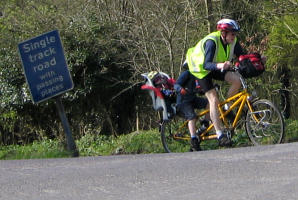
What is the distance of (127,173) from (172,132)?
348 cm

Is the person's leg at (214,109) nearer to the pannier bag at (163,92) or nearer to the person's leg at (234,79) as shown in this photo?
the person's leg at (234,79)

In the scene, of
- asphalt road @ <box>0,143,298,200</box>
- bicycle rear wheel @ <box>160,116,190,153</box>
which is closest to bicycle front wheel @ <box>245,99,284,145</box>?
asphalt road @ <box>0,143,298,200</box>

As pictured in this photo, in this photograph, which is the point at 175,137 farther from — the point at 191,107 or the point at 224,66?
the point at 224,66

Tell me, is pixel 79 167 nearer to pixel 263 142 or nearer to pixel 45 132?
pixel 263 142

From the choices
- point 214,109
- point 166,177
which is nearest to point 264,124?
point 214,109

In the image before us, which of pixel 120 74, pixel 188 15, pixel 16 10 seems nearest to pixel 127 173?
pixel 188 15

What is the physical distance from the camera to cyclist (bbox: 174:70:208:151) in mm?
9867

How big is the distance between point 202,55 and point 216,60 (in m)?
0.19

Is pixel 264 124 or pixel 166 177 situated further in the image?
pixel 264 124

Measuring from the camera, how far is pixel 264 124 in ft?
29.6

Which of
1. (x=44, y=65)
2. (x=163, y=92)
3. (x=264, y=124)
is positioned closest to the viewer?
(x=264, y=124)

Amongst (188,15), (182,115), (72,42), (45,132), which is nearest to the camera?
(182,115)

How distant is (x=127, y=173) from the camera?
692cm

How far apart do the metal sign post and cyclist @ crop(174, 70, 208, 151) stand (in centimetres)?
158
